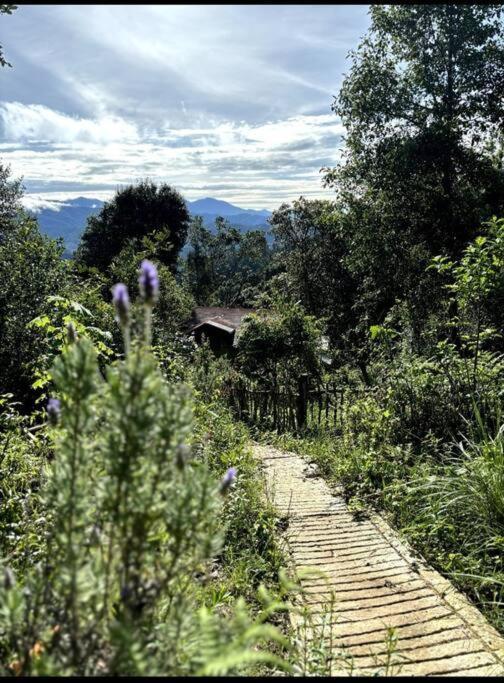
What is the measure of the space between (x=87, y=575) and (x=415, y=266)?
15038 millimetres

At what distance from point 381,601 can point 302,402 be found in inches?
345

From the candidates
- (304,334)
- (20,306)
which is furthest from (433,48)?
(20,306)

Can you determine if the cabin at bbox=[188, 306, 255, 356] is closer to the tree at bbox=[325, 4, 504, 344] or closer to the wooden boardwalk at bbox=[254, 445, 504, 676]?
the tree at bbox=[325, 4, 504, 344]

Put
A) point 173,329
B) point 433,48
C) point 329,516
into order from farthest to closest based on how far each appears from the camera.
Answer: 1. point 173,329
2. point 433,48
3. point 329,516

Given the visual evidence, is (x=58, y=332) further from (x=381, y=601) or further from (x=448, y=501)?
(x=448, y=501)

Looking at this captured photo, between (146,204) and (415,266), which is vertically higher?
(146,204)

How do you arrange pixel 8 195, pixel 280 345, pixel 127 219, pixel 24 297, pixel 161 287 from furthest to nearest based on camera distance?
pixel 127 219, pixel 8 195, pixel 161 287, pixel 280 345, pixel 24 297

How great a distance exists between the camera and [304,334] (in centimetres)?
1505

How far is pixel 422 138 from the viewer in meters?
14.5

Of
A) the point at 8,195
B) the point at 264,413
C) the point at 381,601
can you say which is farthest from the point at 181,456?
the point at 8,195

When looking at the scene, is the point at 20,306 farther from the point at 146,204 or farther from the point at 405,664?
the point at 146,204

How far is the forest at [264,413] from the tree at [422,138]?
61mm

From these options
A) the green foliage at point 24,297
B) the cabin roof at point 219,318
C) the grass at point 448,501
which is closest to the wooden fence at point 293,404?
the grass at point 448,501

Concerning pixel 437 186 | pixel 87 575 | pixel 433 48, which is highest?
pixel 433 48
